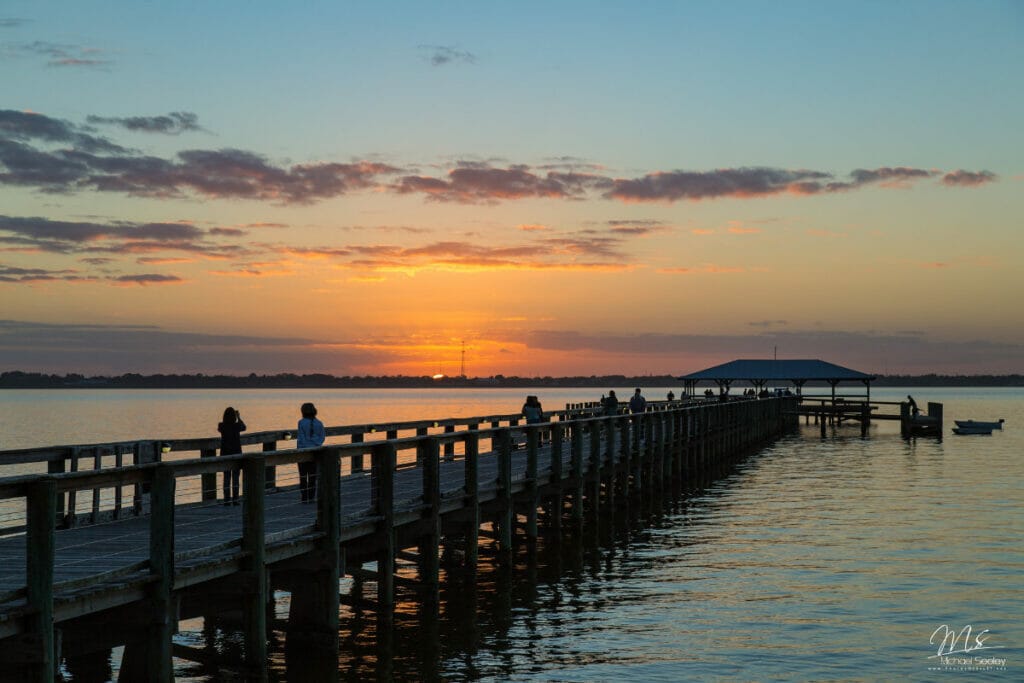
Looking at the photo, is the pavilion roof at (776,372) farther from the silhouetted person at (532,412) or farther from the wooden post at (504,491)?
the wooden post at (504,491)

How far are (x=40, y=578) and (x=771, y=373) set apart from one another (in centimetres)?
8000

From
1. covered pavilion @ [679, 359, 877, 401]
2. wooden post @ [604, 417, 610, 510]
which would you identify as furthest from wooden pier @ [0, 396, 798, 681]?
covered pavilion @ [679, 359, 877, 401]

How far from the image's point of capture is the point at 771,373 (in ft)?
279

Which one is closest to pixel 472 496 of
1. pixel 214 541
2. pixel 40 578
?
pixel 214 541

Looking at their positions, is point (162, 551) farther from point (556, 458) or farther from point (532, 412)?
point (532, 412)

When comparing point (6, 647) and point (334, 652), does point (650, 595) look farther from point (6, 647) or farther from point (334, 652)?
point (6, 647)

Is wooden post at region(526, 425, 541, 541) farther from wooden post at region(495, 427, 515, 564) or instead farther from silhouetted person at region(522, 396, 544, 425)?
silhouetted person at region(522, 396, 544, 425)

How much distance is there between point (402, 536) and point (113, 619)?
20.6 ft

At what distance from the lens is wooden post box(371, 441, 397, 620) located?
14.4 metres

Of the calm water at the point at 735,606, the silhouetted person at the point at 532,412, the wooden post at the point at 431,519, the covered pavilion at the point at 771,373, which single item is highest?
the covered pavilion at the point at 771,373

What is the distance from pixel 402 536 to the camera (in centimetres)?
1598

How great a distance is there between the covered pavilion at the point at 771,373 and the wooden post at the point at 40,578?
75759 mm

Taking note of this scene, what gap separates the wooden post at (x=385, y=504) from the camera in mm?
14391

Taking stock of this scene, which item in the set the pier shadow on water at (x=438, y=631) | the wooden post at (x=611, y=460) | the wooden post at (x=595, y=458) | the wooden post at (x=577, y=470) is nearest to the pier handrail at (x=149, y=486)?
the pier shadow on water at (x=438, y=631)
